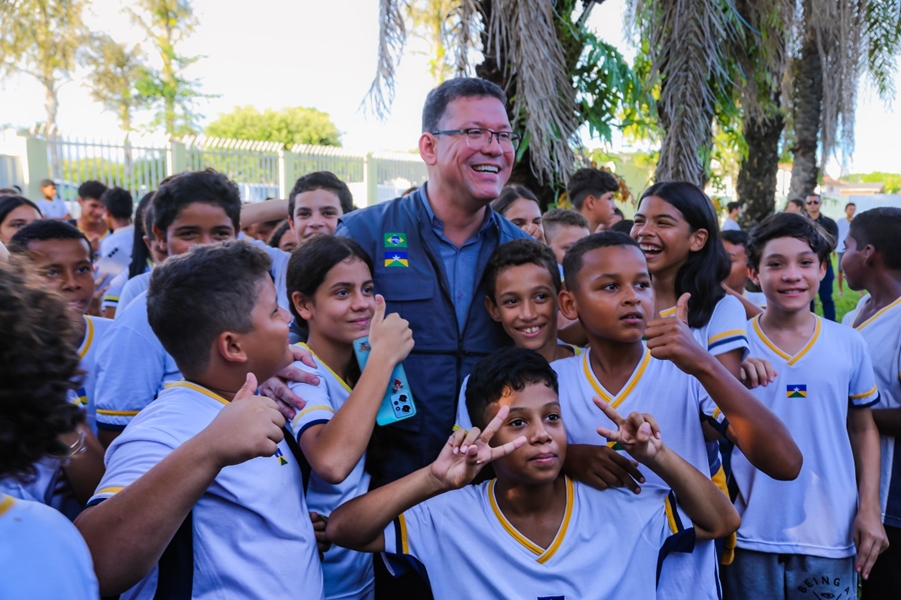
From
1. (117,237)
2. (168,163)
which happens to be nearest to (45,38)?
(168,163)

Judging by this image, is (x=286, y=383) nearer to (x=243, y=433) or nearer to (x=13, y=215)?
(x=243, y=433)

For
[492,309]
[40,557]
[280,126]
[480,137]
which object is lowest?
[40,557]

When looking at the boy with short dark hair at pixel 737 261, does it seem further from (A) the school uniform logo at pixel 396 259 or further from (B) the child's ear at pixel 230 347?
(B) the child's ear at pixel 230 347

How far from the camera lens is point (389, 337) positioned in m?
2.32

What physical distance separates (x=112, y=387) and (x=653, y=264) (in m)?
2.00

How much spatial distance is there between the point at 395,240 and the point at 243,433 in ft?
4.46

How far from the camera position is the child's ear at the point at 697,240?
9.54 ft

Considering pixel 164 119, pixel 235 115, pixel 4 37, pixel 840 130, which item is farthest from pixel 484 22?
pixel 235 115

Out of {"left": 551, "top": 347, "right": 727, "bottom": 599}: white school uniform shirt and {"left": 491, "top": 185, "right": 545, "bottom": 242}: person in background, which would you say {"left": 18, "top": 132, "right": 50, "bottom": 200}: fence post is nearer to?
{"left": 491, "top": 185, "right": 545, "bottom": 242}: person in background

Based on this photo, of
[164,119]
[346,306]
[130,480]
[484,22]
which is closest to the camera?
[130,480]

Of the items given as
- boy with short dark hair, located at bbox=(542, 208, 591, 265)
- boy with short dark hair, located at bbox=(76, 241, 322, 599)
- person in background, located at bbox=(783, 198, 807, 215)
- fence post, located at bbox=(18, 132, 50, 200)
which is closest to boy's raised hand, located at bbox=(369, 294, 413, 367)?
boy with short dark hair, located at bbox=(76, 241, 322, 599)

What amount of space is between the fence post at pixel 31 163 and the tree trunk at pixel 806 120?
12.1 m

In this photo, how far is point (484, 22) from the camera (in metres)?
5.58

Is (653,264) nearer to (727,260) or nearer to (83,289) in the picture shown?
(727,260)
